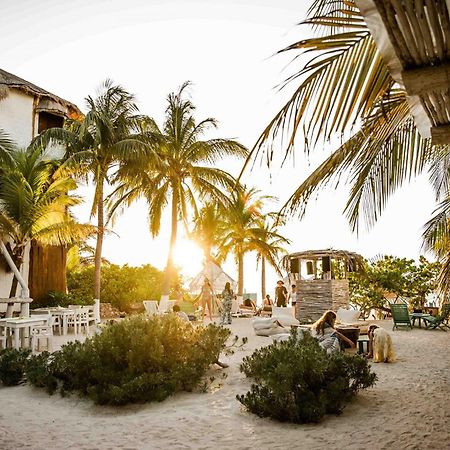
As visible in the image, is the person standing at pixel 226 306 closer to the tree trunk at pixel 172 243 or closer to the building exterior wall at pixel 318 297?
the building exterior wall at pixel 318 297

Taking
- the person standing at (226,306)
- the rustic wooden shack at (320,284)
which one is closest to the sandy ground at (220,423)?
the person standing at (226,306)

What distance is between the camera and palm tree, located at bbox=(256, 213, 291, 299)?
26500 mm

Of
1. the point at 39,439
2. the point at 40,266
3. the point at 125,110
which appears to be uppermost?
the point at 125,110

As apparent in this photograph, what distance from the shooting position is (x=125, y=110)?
18.2 meters

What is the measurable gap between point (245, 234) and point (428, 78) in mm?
24324

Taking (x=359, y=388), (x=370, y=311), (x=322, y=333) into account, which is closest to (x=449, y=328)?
(x=370, y=311)

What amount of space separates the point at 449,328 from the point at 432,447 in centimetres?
1158

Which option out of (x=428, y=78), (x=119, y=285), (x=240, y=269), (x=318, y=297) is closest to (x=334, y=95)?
(x=428, y=78)

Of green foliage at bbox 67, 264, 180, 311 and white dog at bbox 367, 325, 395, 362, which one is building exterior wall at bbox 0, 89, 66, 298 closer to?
green foliage at bbox 67, 264, 180, 311

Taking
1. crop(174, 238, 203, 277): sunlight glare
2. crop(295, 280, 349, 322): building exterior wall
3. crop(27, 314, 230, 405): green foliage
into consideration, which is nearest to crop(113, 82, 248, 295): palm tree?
crop(174, 238, 203, 277): sunlight glare

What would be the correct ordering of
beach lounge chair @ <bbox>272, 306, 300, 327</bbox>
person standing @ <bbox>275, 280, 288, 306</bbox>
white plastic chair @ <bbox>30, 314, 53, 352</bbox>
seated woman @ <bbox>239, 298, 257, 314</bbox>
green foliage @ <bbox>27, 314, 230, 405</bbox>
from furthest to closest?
seated woman @ <bbox>239, 298, 257, 314</bbox>, person standing @ <bbox>275, 280, 288, 306</bbox>, beach lounge chair @ <bbox>272, 306, 300, 327</bbox>, white plastic chair @ <bbox>30, 314, 53, 352</bbox>, green foliage @ <bbox>27, 314, 230, 405</bbox>

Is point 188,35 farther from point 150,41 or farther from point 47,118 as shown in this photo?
point 47,118

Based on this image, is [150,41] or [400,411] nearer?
[400,411]

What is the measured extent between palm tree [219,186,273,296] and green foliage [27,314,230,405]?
17760 mm
